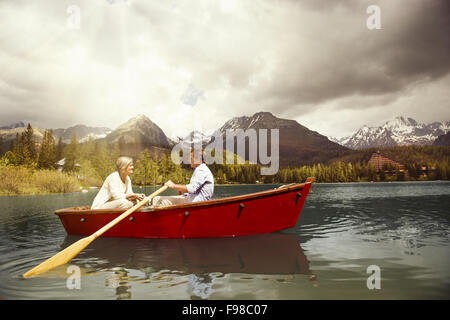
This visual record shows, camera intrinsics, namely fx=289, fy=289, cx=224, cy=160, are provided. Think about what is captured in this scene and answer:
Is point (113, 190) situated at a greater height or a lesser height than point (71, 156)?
lesser

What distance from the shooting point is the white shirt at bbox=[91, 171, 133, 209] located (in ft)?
28.7

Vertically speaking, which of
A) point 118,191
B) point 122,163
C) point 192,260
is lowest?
point 192,260

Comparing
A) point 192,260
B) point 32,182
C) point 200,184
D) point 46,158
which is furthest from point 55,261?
point 46,158

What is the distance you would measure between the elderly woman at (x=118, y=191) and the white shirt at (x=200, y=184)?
1.58m

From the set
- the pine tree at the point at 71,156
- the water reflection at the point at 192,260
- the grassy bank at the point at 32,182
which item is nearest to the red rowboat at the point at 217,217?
the water reflection at the point at 192,260

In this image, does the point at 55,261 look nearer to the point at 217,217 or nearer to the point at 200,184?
the point at 200,184

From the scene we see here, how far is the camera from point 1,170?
36.7 metres

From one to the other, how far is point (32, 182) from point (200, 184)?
38.2 m

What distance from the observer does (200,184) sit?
848cm

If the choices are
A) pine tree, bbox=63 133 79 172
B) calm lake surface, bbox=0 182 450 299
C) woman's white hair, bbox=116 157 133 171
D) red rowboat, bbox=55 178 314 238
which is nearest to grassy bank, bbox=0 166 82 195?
calm lake surface, bbox=0 182 450 299

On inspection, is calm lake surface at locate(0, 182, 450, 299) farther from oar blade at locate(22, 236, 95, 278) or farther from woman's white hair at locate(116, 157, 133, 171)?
woman's white hair at locate(116, 157, 133, 171)

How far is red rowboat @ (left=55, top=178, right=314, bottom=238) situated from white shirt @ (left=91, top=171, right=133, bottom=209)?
41 centimetres
